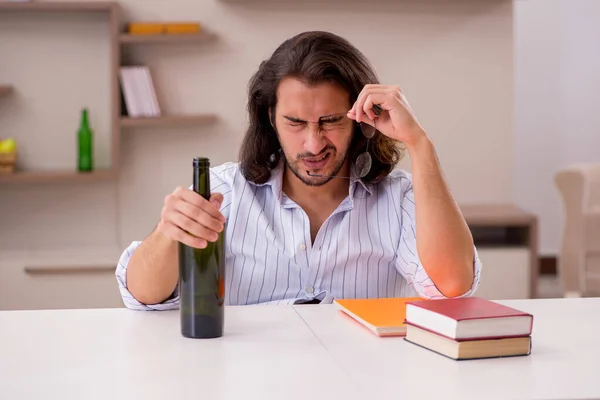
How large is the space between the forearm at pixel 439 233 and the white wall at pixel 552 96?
3.11 meters

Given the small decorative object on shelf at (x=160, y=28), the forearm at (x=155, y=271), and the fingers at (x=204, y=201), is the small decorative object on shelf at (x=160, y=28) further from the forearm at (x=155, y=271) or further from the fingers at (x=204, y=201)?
the fingers at (x=204, y=201)

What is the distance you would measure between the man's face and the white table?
45 centimetres

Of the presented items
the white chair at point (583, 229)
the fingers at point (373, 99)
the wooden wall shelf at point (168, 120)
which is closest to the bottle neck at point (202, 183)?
the fingers at point (373, 99)

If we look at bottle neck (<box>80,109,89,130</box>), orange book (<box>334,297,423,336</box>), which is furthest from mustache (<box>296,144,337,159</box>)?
bottle neck (<box>80,109,89,130</box>)

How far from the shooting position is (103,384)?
1.31 m

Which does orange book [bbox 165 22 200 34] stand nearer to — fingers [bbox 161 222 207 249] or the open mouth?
the open mouth

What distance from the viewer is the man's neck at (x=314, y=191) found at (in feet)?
7.20

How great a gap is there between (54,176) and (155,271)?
84.6 inches

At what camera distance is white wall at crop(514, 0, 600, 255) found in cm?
487

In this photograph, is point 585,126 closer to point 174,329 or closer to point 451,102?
point 451,102

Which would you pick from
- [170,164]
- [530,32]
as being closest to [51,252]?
[170,164]

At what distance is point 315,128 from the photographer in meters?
2.07

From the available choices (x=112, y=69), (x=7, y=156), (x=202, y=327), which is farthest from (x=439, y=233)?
(x=7, y=156)

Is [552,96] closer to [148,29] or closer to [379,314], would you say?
[148,29]
